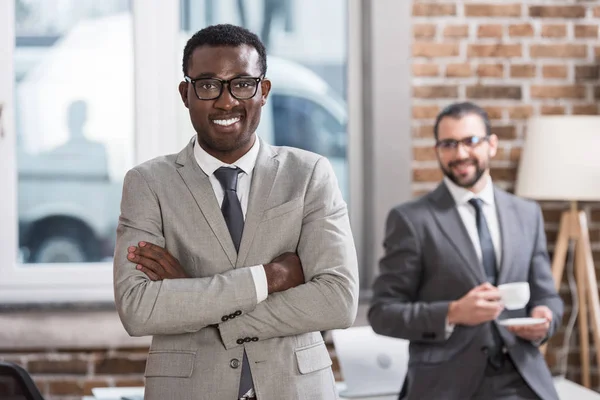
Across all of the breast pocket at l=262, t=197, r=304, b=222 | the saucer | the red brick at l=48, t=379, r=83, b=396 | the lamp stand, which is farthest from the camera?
the red brick at l=48, t=379, r=83, b=396

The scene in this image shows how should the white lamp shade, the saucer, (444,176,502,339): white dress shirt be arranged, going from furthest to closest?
the white lamp shade < (444,176,502,339): white dress shirt < the saucer

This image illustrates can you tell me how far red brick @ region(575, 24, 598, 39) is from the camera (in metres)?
4.26

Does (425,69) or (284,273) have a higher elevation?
(425,69)

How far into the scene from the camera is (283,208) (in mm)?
2109

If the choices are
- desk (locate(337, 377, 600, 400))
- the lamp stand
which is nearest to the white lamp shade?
the lamp stand

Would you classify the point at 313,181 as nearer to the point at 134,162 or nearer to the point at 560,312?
the point at 560,312

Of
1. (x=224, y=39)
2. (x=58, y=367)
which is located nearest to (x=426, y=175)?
(x=58, y=367)

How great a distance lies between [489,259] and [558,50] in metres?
1.44

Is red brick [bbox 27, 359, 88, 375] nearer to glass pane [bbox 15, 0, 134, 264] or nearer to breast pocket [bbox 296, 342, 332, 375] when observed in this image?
glass pane [bbox 15, 0, 134, 264]

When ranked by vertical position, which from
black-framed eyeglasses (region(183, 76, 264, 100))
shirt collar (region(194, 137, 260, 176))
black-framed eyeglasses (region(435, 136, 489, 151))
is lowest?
shirt collar (region(194, 137, 260, 176))

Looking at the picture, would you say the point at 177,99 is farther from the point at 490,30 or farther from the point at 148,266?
A: the point at 148,266

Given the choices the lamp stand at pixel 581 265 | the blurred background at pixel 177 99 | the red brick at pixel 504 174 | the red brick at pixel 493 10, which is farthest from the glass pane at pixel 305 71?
the lamp stand at pixel 581 265

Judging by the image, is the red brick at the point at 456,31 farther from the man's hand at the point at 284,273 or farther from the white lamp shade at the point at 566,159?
the man's hand at the point at 284,273

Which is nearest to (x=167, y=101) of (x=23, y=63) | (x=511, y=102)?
(x=23, y=63)
